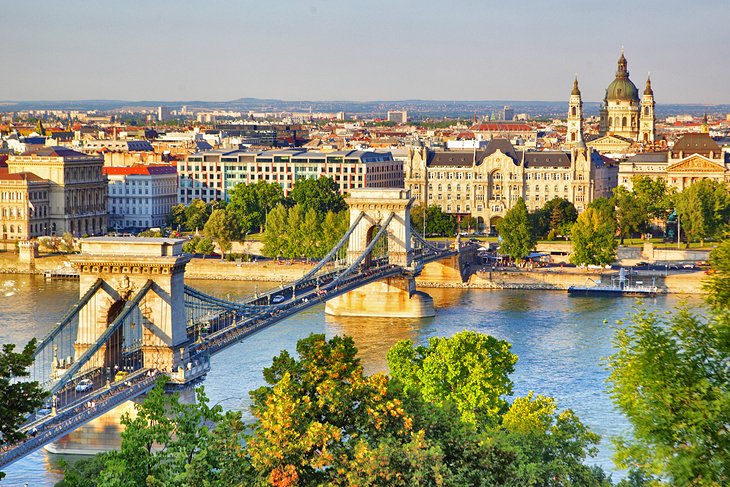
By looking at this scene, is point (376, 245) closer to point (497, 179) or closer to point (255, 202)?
point (255, 202)

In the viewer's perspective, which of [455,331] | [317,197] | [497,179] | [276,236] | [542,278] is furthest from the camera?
[497,179]

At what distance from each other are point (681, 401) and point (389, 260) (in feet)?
101

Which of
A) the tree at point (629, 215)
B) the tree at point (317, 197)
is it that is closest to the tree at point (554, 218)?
the tree at point (629, 215)

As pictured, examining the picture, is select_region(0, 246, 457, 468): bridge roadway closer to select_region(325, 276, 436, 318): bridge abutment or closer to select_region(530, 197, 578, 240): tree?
select_region(325, 276, 436, 318): bridge abutment

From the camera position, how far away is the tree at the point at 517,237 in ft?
166

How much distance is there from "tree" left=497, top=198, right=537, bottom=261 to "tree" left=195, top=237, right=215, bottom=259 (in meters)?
10.4

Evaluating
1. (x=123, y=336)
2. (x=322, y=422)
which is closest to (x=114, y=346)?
(x=123, y=336)

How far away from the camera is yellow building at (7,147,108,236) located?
58281mm

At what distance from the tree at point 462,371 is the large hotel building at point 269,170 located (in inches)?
1799

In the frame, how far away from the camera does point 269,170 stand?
226ft

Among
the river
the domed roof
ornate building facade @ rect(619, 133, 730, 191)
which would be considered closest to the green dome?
the domed roof

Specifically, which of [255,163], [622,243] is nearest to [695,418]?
[622,243]

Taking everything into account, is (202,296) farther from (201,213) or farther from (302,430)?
(201,213)

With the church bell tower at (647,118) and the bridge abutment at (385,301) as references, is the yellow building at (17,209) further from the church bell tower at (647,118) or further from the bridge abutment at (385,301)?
the church bell tower at (647,118)
